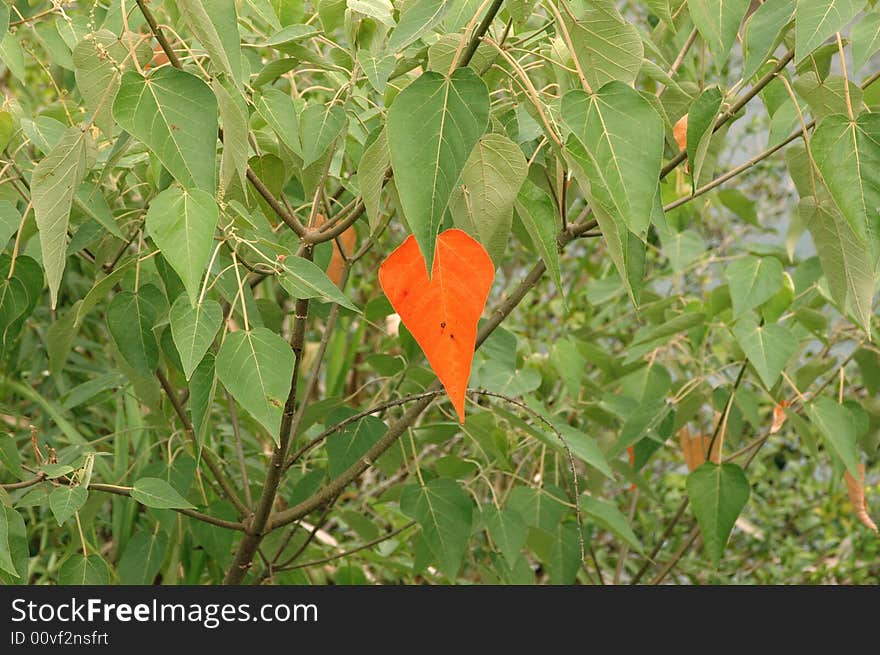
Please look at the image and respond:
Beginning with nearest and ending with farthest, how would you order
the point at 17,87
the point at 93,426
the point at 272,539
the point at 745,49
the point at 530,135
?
the point at 745,49, the point at 530,135, the point at 272,539, the point at 93,426, the point at 17,87

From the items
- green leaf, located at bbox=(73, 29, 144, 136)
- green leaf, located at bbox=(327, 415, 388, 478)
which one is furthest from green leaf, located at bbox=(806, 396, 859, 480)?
green leaf, located at bbox=(73, 29, 144, 136)

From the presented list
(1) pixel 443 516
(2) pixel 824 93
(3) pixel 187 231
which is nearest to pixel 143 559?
(1) pixel 443 516

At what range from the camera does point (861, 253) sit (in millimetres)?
848

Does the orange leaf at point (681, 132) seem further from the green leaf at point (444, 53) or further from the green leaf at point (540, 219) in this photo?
the green leaf at point (444, 53)

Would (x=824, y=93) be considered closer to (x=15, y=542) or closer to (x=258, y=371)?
(x=258, y=371)

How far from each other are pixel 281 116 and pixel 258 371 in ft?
0.81

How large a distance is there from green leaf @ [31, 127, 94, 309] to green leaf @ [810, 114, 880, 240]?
19.3 inches

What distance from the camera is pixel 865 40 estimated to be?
0.79 metres

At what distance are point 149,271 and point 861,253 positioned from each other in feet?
2.38

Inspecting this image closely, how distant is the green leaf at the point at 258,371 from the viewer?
2.67ft

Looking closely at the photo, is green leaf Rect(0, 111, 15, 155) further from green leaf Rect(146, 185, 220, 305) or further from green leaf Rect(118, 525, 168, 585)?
green leaf Rect(118, 525, 168, 585)

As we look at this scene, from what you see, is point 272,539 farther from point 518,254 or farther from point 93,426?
point 518,254
